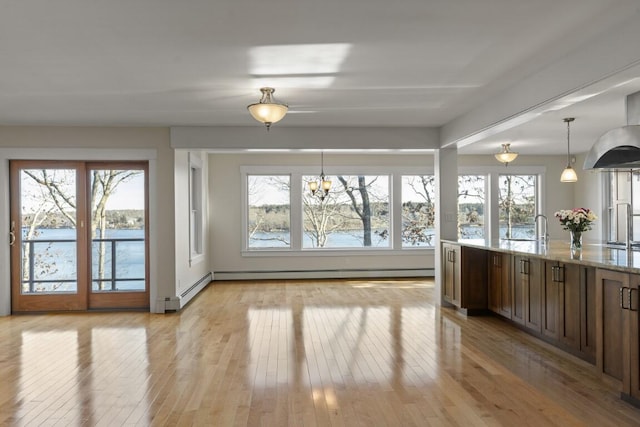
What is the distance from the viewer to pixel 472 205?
33.0ft

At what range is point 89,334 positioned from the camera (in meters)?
5.36

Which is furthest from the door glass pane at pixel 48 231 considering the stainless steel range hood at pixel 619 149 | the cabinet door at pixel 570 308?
the stainless steel range hood at pixel 619 149

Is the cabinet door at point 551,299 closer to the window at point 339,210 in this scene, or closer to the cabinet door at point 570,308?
the cabinet door at point 570,308

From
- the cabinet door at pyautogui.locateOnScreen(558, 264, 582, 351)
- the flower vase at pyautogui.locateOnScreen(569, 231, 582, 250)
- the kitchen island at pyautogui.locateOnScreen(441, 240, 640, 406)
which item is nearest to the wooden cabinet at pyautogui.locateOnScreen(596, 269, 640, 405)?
the kitchen island at pyautogui.locateOnScreen(441, 240, 640, 406)

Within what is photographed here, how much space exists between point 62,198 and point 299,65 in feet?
14.8

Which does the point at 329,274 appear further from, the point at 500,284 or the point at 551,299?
the point at 551,299

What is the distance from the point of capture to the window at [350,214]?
32.0 ft

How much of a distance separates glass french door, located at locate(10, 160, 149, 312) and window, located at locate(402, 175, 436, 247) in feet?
17.2

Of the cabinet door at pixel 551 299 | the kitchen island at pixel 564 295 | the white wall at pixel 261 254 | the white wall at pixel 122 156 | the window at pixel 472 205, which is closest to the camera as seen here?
the kitchen island at pixel 564 295

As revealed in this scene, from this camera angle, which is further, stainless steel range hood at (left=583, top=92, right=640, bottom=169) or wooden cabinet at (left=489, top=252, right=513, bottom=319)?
wooden cabinet at (left=489, top=252, right=513, bottom=319)

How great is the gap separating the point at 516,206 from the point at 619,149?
5720 millimetres

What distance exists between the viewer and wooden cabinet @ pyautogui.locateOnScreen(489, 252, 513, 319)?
18.0 feet

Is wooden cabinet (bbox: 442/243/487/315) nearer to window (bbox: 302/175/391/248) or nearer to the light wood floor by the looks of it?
the light wood floor

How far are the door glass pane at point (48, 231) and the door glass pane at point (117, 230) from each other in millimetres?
295
